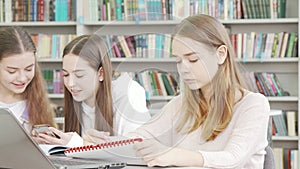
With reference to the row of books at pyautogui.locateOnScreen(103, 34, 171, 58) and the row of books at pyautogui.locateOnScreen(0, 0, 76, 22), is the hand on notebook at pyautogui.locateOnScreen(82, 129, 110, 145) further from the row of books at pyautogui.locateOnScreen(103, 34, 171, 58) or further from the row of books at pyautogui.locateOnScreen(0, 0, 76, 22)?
the row of books at pyautogui.locateOnScreen(0, 0, 76, 22)

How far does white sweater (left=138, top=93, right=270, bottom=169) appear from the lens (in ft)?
4.39

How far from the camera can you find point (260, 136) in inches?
56.4

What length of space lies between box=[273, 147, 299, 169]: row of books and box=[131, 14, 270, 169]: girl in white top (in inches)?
113

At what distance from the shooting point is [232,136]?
1423mm

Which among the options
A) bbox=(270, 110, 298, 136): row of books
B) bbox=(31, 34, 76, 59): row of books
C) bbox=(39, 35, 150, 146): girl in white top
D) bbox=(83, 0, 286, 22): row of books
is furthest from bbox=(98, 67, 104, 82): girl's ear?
bbox=(31, 34, 76, 59): row of books

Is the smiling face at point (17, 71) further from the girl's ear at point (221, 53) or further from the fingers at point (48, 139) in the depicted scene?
the girl's ear at point (221, 53)

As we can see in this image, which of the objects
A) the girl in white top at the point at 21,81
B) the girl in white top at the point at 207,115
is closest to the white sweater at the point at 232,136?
the girl in white top at the point at 207,115

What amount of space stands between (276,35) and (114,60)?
10.4ft

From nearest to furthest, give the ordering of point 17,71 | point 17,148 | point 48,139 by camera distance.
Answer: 1. point 17,148
2. point 48,139
3. point 17,71

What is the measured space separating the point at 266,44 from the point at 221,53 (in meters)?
2.93

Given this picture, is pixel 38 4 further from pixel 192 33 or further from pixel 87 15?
pixel 192 33

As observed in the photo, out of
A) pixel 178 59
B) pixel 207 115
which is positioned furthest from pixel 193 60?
pixel 207 115

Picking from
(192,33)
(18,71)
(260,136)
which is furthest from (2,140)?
(18,71)

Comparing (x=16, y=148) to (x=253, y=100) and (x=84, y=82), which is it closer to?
(x=84, y=82)
